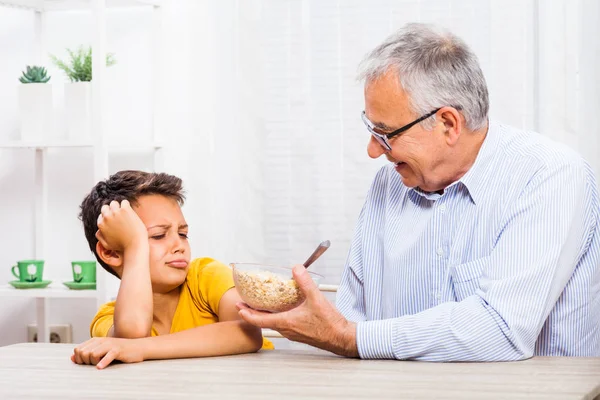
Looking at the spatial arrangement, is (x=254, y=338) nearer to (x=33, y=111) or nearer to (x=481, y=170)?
(x=481, y=170)

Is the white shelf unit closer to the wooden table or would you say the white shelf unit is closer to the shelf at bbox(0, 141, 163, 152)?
the shelf at bbox(0, 141, 163, 152)

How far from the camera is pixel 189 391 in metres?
1.16

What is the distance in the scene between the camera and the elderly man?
1.40m

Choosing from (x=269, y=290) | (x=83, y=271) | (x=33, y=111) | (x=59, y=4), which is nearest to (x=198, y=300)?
(x=269, y=290)

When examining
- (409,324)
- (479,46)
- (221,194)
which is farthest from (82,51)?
(409,324)

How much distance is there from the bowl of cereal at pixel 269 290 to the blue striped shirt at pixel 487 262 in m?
0.13

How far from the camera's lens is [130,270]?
5.42 ft

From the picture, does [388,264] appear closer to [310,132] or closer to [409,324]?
[409,324]

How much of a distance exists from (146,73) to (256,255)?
0.78 metres

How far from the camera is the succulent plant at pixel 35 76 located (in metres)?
2.82

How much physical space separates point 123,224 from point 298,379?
1.99 feet

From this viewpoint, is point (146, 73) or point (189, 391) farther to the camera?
point (146, 73)

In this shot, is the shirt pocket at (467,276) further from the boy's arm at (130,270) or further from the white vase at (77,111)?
the white vase at (77,111)

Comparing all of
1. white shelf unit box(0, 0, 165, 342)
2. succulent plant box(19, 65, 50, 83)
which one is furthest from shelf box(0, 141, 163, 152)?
succulent plant box(19, 65, 50, 83)
